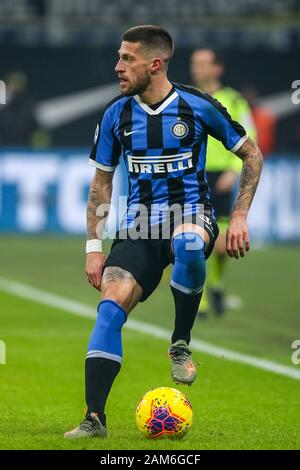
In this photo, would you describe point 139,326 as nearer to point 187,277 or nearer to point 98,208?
point 98,208

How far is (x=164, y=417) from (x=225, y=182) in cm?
545

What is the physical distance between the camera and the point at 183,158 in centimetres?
748

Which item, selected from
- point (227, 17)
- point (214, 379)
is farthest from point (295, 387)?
point (227, 17)

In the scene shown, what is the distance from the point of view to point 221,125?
7.49 m

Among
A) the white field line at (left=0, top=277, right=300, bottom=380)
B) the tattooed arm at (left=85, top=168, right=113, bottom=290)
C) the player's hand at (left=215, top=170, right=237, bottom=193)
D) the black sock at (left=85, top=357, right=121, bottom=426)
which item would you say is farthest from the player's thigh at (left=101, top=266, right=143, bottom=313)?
the player's hand at (left=215, top=170, right=237, bottom=193)

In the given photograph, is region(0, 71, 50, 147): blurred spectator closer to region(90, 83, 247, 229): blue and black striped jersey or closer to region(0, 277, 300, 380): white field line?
region(0, 277, 300, 380): white field line

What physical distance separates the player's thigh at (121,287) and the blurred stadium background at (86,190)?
3.82 ft

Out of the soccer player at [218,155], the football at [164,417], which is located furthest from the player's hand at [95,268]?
the soccer player at [218,155]

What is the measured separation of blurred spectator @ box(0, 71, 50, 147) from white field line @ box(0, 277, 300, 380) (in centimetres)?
701

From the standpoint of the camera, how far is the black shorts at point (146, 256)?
7285mm

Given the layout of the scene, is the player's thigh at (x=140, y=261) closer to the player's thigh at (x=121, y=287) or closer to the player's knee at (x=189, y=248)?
the player's thigh at (x=121, y=287)

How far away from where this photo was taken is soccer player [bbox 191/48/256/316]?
Result: 1200 cm

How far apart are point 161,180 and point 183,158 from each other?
17cm

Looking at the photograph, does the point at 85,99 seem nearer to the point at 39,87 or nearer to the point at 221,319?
the point at 39,87
